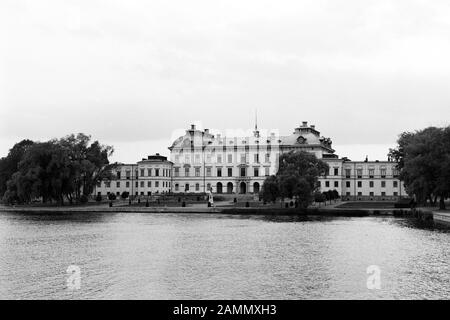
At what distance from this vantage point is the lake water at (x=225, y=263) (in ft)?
83.4

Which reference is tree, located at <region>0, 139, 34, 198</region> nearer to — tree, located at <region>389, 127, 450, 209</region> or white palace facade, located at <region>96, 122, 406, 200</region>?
white palace facade, located at <region>96, 122, 406, 200</region>

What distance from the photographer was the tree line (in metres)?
91.2

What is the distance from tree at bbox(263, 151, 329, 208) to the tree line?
32.5 m

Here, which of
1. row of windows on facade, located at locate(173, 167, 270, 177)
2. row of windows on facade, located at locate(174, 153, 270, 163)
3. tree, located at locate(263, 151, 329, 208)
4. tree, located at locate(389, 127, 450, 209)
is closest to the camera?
tree, located at locate(389, 127, 450, 209)

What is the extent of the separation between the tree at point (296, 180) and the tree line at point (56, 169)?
32499mm

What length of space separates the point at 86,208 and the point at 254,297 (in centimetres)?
7312

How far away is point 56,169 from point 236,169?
2004 inches

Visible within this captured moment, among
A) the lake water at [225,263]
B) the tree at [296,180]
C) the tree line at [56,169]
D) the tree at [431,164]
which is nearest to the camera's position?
the lake water at [225,263]

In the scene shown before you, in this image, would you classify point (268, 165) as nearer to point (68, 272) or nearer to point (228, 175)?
point (228, 175)

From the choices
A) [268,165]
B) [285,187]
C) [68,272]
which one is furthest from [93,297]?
[268,165]

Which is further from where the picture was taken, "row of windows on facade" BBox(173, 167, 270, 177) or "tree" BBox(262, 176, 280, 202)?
"row of windows on facade" BBox(173, 167, 270, 177)

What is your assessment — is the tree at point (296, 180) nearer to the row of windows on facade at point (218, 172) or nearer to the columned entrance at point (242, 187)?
the row of windows on facade at point (218, 172)

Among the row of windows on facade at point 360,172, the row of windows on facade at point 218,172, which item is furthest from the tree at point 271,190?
the row of windows on facade at point 360,172

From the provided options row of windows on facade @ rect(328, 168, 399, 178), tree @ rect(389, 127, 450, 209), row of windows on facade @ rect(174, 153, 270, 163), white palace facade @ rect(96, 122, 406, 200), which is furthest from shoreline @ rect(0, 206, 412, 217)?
row of windows on facade @ rect(328, 168, 399, 178)
